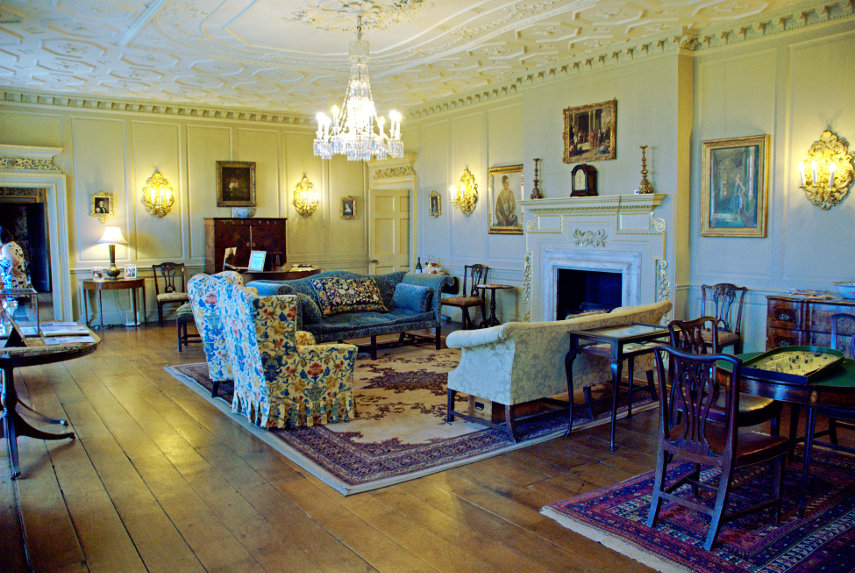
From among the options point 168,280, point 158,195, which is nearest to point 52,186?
point 158,195

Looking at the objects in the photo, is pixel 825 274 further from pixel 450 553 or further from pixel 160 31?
pixel 160 31

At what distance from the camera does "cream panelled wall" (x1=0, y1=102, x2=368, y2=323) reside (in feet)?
31.5

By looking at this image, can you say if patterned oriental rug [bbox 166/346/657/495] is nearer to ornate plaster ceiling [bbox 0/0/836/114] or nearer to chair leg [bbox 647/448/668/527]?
chair leg [bbox 647/448/668/527]

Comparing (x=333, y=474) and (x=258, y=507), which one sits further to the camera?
(x=333, y=474)

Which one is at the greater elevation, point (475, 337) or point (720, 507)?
point (475, 337)

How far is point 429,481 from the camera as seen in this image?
3.88 m

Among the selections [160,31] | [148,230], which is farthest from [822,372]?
[148,230]

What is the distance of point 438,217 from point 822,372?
7.63 meters

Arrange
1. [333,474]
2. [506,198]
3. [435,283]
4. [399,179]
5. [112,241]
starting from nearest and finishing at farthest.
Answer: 1. [333,474]
2. [435,283]
3. [506,198]
4. [112,241]
5. [399,179]

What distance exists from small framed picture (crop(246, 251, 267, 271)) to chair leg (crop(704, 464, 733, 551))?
8.33 meters

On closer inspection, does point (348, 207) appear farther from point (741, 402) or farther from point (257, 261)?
point (741, 402)

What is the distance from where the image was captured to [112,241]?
31.3ft

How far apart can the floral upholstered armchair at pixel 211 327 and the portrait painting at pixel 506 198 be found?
4.59m

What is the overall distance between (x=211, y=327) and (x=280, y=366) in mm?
1243
